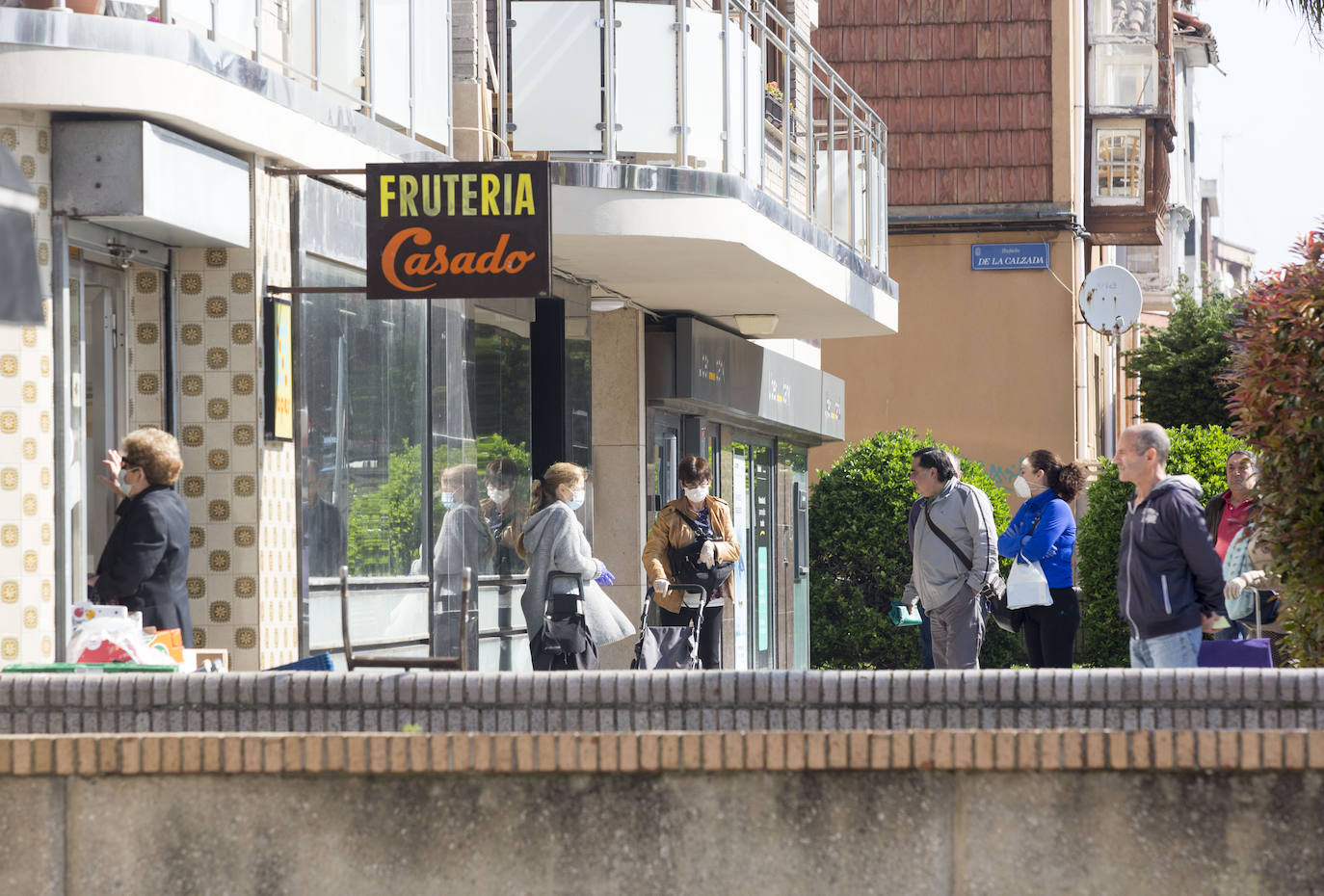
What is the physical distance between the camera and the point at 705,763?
17.1ft

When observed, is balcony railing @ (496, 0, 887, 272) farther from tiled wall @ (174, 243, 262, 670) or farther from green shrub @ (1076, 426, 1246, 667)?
green shrub @ (1076, 426, 1246, 667)

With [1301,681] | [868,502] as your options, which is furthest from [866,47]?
[1301,681]

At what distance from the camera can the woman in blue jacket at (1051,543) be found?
1141 cm

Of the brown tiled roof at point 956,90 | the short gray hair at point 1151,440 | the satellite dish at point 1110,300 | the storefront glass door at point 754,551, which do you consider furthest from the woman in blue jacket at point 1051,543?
the brown tiled roof at point 956,90

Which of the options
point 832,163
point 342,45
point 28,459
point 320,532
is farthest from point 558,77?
point 28,459

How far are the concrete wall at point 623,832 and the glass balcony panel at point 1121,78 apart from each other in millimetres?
25681

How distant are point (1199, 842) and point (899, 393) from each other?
78.4ft

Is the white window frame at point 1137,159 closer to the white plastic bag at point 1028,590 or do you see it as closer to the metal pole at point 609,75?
the white plastic bag at point 1028,590

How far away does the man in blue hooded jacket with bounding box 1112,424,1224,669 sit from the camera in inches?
289

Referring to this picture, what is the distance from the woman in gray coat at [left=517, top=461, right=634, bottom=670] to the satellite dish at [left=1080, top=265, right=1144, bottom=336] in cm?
1721

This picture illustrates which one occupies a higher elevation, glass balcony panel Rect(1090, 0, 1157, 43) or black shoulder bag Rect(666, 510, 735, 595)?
glass balcony panel Rect(1090, 0, 1157, 43)

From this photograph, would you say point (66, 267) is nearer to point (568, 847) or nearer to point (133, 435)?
point (133, 435)

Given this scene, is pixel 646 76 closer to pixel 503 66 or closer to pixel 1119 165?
pixel 503 66

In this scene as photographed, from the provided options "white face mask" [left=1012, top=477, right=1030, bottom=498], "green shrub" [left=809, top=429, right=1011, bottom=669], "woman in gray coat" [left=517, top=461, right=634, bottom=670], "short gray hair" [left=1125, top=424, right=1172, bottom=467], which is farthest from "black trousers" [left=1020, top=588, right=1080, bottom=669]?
"green shrub" [left=809, top=429, right=1011, bottom=669]
